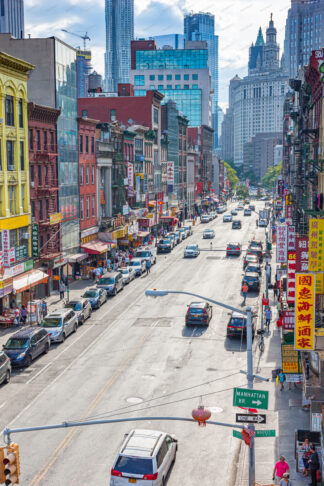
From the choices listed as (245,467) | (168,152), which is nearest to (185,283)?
(245,467)

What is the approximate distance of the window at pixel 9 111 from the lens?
151 feet

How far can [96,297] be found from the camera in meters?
47.9

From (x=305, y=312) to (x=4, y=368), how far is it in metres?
15.5

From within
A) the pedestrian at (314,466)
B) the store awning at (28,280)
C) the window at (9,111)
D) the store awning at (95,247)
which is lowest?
the pedestrian at (314,466)

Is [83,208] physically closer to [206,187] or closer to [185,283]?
[185,283]

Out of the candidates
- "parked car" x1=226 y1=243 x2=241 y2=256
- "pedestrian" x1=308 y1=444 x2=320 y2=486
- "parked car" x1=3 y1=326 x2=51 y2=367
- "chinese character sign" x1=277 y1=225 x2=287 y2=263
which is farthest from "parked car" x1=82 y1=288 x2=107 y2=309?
"pedestrian" x1=308 y1=444 x2=320 y2=486

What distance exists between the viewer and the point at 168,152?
11619 cm

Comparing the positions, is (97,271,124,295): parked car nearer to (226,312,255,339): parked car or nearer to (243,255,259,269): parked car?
(243,255,259,269): parked car

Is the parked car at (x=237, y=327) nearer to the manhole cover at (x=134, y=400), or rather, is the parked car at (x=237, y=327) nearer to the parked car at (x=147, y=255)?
the manhole cover at (x=134, y=400)

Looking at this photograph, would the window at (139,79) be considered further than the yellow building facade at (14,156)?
Yes

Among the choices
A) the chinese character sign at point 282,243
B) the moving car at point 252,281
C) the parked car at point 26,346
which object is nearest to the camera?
the parked car at point 26,346

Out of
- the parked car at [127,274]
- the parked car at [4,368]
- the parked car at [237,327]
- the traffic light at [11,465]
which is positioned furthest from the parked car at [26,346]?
the parked car at [127,274]

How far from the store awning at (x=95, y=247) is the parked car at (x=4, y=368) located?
33.0 meters

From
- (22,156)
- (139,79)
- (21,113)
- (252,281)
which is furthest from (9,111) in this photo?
(139,79)
